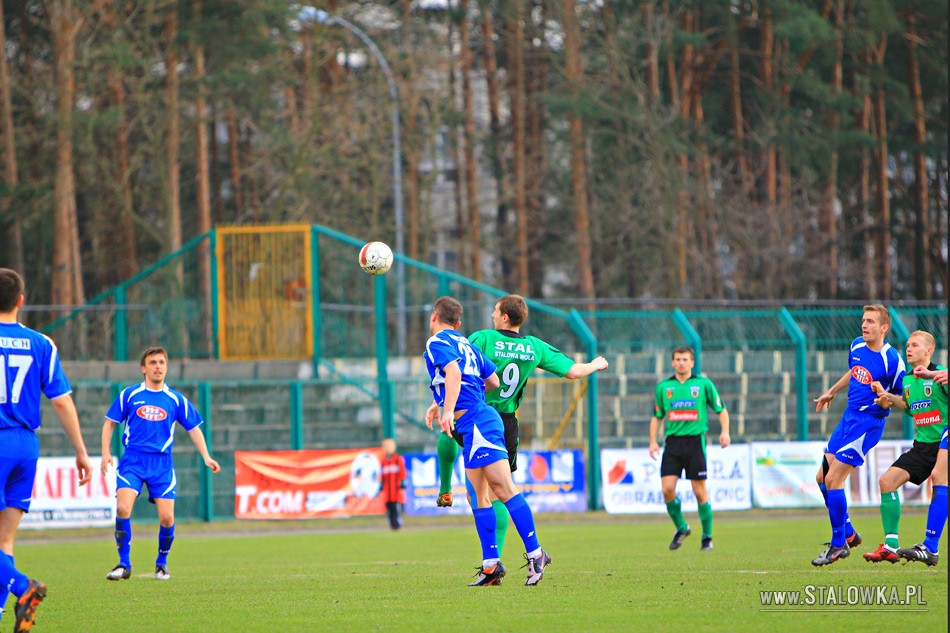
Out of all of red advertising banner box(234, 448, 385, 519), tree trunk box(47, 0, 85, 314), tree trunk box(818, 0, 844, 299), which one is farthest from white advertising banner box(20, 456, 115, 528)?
tree trunk box(818, 0, 844, 299)

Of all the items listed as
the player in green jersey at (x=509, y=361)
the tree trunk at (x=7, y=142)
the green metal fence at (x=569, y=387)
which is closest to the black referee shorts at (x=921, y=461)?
the player in green jersey at (x=509, y=361)

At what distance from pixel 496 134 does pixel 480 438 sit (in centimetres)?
3574

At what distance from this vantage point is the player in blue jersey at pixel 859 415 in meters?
11.0

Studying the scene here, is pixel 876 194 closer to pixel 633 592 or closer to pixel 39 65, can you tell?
pixel 39 65

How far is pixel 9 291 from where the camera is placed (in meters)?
7.55

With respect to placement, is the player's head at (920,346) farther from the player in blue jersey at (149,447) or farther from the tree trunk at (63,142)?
the tree trunk at (63,142)

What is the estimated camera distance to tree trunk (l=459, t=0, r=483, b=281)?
129ft

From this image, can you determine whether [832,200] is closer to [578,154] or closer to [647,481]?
[578,154]

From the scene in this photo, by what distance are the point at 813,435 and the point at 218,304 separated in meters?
11.4

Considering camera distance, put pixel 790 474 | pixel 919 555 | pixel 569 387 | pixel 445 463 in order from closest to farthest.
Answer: pixel 445 463 < pixel 919 555 < pixel 790 474 < pixel 569 387

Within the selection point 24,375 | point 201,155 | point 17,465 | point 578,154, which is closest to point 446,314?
point 24,375

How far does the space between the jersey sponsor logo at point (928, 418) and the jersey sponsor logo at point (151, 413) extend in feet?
21.1

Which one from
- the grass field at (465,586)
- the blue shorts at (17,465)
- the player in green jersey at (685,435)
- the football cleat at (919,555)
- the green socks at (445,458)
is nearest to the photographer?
the blue shorts at (17,465)

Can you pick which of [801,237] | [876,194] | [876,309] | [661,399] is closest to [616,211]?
[801,237]
